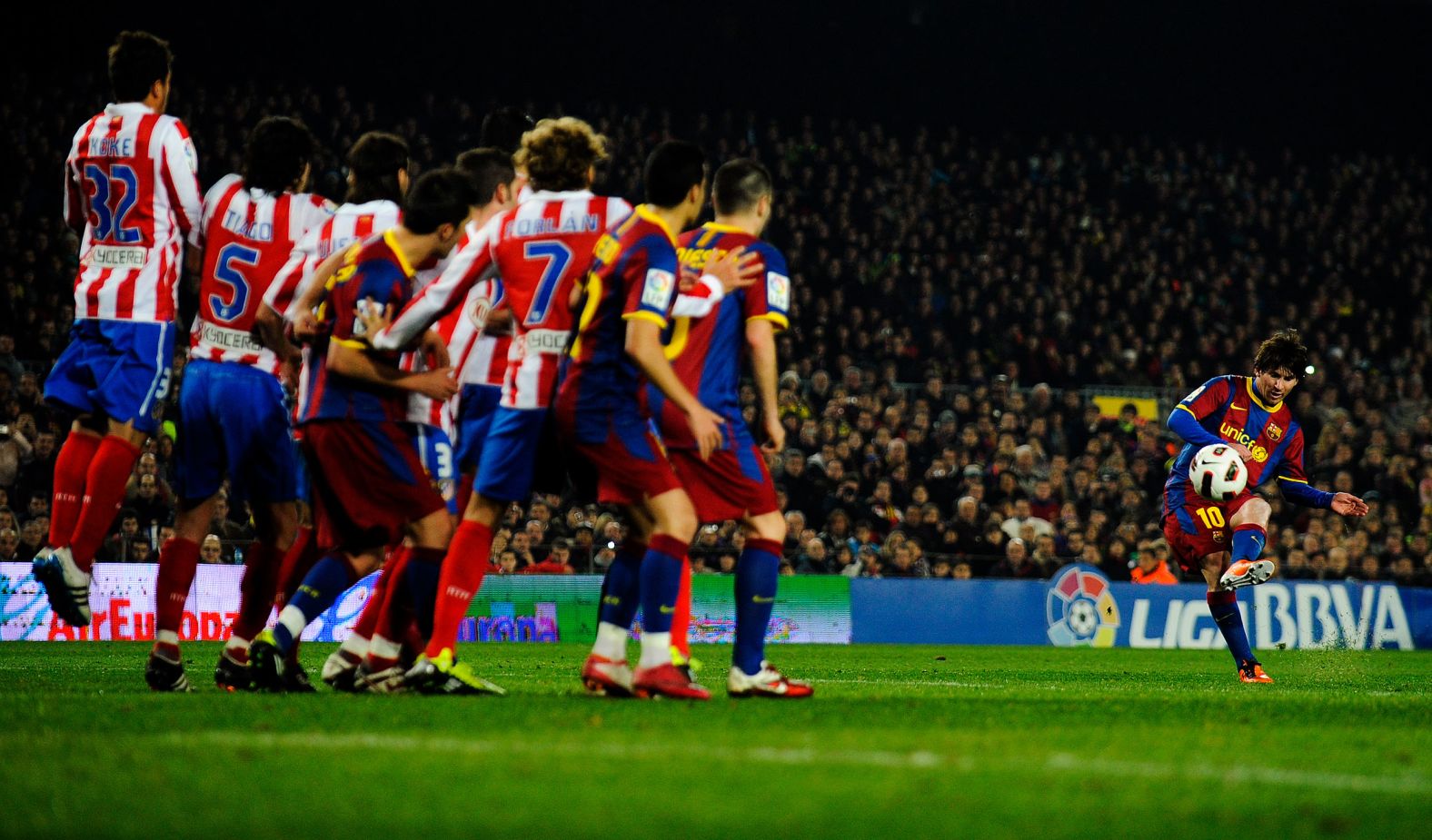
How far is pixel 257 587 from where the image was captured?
310 inches

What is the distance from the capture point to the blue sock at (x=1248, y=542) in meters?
11.6

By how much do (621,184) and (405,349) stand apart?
20438 mm

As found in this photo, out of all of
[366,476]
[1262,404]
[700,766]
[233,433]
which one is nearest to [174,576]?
[233,433]

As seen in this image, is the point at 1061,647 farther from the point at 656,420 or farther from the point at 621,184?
the point at 656,420

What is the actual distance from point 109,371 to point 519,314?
2.03 meters

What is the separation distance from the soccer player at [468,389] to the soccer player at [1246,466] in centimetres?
555

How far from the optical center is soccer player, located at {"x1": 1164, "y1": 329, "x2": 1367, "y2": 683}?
11.8 m

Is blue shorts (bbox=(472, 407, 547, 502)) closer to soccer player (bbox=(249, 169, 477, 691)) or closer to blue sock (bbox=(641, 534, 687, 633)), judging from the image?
soccer player (bbox=(249, 169, 477, 691))

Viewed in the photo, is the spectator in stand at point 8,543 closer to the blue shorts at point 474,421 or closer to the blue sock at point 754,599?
the blue shorts at point 474,421

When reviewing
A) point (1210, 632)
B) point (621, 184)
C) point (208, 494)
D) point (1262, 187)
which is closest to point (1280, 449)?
point (208, 494)

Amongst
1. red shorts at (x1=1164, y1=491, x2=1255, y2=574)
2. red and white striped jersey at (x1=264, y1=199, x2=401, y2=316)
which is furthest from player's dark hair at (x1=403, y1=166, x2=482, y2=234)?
red shorts at (x1=1164, y1=491, x2=1255, y2=574)

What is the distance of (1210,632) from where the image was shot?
843 inches

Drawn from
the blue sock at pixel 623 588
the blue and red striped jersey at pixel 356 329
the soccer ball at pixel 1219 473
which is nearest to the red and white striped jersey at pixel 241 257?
the blue and red striped jersey at pixel 356 329

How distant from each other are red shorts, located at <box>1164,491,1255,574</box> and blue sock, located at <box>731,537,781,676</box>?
541cm
